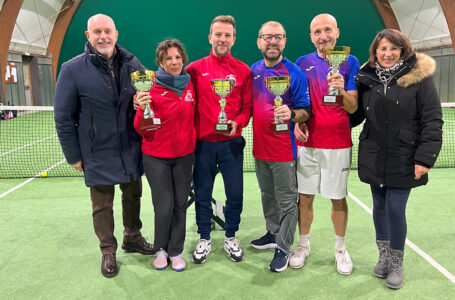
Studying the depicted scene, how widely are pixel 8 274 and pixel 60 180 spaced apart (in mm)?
3224

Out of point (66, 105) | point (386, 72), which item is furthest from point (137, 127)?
point (386, 72)

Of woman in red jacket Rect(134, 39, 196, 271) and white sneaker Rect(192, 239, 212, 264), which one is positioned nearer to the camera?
woman in red jacket Rect(134, 39, 196, 271)

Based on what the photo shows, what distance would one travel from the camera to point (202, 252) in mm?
3348

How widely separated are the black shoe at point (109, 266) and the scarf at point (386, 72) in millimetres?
2528

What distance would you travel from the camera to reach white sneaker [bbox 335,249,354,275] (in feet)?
10.1

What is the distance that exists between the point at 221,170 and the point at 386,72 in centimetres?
149

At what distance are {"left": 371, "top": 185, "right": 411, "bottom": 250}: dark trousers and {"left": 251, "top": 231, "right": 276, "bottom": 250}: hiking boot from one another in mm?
1029

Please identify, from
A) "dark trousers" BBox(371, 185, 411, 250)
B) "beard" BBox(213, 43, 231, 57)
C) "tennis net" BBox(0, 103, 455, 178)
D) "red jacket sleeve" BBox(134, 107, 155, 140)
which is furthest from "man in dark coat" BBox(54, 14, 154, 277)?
"tennis net" BBox(0, 103, 455, 178)

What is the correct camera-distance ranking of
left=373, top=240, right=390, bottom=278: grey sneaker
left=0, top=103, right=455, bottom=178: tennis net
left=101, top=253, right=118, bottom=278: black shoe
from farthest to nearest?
left=0, top=103, right=455, bottom=178: tennis net
left=101, top=253, right=118, bottom=278: black shoe
left=373, top=240, right=390, bottom=278: grey sneaker

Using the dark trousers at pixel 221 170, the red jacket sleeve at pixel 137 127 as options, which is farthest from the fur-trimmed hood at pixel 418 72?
the red jacket sleeve at pixel 137 127

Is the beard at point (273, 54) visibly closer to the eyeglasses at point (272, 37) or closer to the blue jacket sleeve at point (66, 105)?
the eyeglasses at point (272, 37)

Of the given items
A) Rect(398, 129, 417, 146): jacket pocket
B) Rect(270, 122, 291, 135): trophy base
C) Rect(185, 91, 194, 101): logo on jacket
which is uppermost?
Rect(185, 91, 194, 101): logo on jacket

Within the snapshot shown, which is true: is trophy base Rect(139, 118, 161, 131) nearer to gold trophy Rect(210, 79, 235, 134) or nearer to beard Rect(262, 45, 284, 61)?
gold trophy Rect(210, 79, 235, 134)

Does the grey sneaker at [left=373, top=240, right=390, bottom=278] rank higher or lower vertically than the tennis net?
lower
